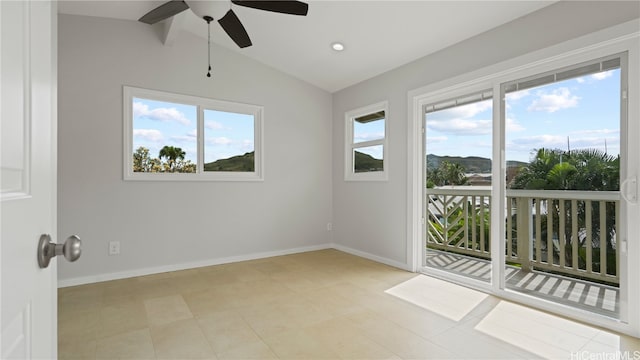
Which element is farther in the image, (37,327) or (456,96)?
(456,96)

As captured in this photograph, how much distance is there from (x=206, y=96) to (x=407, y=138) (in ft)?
8.32

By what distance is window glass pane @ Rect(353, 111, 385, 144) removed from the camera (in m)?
4.44

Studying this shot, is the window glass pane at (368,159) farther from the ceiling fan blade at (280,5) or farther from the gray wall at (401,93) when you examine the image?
the ceiling fan blade at (280,5)

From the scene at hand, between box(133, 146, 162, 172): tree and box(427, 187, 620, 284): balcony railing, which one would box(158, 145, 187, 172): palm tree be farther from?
box(427, 187, 620, 284): balcony railing

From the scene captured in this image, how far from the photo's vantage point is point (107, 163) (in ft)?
11.6

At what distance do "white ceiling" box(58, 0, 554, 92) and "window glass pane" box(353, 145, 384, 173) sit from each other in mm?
983

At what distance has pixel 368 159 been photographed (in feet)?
15.2

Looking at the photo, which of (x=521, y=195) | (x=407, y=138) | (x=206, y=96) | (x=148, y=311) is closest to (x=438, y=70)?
(x=407, y=138)

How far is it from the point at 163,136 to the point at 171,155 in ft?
0.79

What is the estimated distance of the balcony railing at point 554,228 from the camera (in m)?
2.50

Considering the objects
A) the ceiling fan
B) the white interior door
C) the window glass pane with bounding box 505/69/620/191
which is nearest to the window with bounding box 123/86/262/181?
the ceiling fan

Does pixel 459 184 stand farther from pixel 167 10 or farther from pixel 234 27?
pixel 167 10

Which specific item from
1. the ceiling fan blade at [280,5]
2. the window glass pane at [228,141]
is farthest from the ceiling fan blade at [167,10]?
the window glass pane at [228,141]

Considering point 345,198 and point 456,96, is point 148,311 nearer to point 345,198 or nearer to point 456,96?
point 345,198
